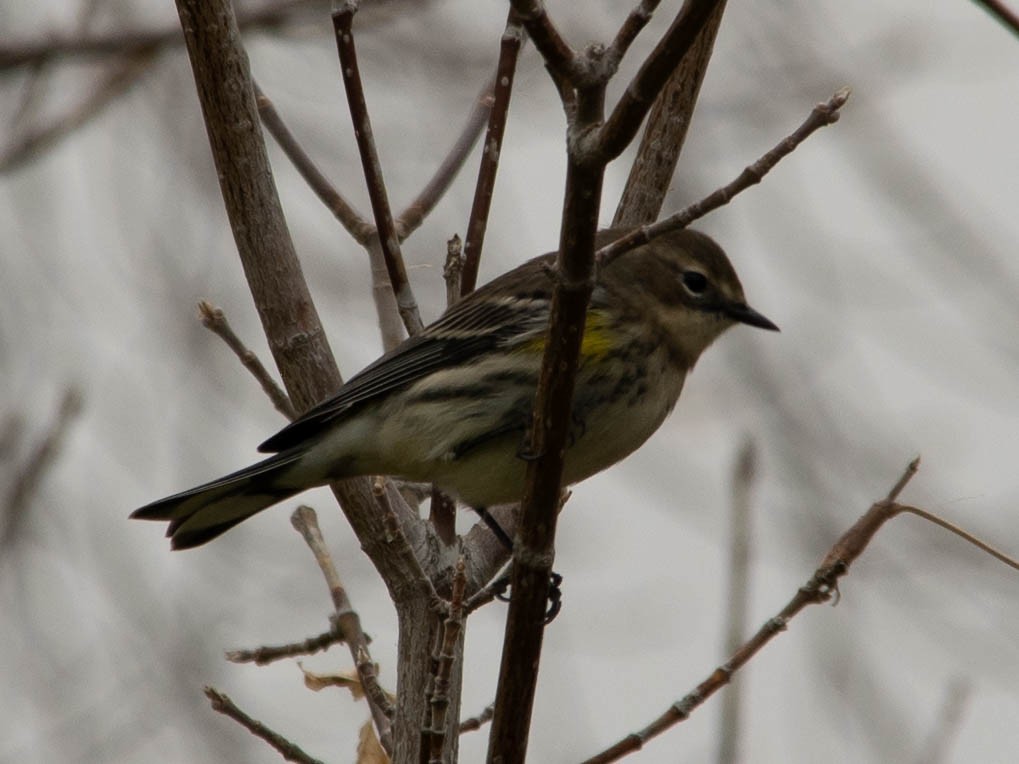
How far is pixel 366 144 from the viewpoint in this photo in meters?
3.74

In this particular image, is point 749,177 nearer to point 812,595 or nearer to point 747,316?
point 812,595

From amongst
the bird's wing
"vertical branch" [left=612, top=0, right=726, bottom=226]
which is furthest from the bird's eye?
the bird's wing

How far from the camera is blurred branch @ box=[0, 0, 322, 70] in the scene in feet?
18.1

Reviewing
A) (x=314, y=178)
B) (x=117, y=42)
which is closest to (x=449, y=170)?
(x=314, y=178)

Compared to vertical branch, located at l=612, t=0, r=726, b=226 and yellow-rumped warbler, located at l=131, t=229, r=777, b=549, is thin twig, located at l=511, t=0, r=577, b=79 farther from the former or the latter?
vertical branch, located at l=612, t=0, r=726, b=226

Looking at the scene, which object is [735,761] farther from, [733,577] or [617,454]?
[617,454]

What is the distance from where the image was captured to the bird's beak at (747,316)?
462 cm

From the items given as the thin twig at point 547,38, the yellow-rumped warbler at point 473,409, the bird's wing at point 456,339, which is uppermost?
the bird's wing at point 456,339

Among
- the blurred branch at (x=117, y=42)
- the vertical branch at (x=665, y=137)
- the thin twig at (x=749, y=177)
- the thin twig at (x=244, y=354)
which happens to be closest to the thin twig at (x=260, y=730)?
the thin twig at (x=244, y=354)

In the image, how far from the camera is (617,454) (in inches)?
162

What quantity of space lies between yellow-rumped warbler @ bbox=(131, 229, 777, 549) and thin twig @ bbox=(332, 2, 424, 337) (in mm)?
351

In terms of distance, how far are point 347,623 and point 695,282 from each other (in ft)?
5.91

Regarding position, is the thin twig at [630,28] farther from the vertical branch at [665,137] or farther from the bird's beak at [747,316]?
the bird's beak at [747,316]

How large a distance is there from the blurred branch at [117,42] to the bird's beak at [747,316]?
7.59 feet
